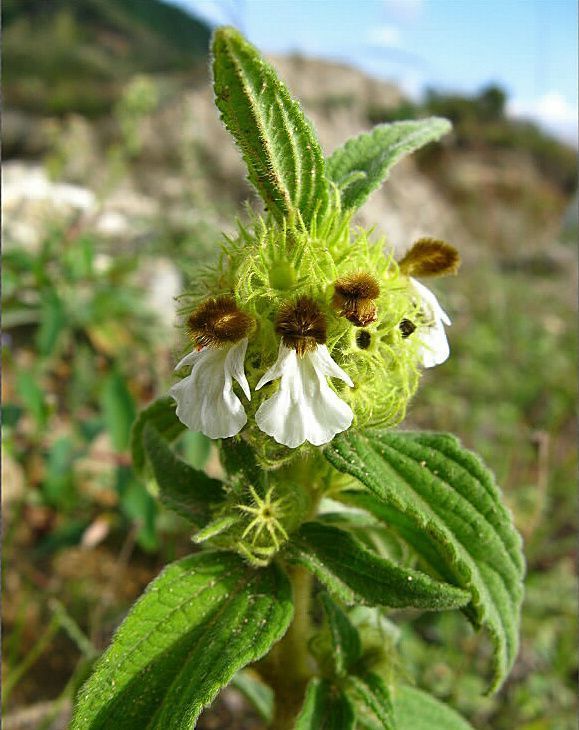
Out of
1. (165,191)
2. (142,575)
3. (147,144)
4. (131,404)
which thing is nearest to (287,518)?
(131,404)


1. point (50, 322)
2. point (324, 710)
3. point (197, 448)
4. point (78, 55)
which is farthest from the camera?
point (78, 55)

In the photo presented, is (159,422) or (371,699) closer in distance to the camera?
(371,699)

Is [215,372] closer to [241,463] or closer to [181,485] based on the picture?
[241,463]

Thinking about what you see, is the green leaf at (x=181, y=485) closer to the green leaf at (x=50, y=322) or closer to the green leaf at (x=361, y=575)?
the green leaf at (x=361, y=575)

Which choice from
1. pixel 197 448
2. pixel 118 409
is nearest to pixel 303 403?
pixel 197 448

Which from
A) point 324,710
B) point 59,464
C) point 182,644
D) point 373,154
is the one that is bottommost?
point 59,464

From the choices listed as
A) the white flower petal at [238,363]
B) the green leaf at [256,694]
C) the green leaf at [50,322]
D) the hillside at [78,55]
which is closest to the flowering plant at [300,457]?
the white flower petal at [238,363]
